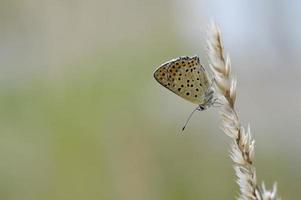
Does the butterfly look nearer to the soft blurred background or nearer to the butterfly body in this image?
the butterfly body

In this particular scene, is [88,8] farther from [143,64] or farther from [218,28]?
[218,28]

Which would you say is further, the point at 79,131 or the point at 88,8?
the point at 88,8

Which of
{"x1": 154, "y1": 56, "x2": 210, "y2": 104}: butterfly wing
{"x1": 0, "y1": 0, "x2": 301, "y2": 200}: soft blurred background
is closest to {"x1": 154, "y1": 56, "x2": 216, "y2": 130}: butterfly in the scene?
{"x1": 154, "y1": 56, "x2": 210, "y2": 104}: butterfly wing

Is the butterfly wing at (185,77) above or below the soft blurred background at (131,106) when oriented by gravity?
above

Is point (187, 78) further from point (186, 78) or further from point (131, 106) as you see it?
point (131, 106)

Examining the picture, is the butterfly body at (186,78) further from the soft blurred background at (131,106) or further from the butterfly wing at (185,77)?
the soft blurred background at (131,106)

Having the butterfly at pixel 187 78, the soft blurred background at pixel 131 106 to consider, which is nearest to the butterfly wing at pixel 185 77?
the butterfly at pixel 187 78

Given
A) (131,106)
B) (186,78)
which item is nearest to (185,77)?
(186,78)

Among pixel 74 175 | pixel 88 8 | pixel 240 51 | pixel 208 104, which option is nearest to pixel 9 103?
pixel 74 175
